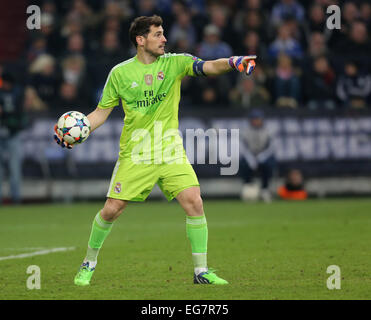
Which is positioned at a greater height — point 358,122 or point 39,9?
point 39,9

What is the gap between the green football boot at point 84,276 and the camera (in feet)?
27.2

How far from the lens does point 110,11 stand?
2155cm

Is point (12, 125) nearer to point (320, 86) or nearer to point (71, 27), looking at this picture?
point (71, 27)

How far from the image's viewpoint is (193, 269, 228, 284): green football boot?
8.21 meters

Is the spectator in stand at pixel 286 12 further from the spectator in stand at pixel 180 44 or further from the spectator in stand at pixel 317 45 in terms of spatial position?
the spectator in stand at pixel 180 44

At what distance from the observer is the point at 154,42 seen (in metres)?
8.50

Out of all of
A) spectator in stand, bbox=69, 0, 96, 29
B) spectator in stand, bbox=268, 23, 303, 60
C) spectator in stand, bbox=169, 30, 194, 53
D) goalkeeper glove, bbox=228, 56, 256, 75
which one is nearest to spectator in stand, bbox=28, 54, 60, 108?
spectator in stand, bbox=69, 0, 96, 29

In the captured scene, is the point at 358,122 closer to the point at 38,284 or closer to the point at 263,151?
the point at 263,151

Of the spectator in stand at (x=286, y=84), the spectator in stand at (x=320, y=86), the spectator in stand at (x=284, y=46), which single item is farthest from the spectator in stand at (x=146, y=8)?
the spectator in stand at (x=320, y=86)

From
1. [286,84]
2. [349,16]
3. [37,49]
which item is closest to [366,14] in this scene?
[349,16]

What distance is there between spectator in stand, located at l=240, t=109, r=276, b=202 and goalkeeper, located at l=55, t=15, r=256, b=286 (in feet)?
34.7

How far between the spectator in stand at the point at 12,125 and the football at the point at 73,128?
10.4 metres
